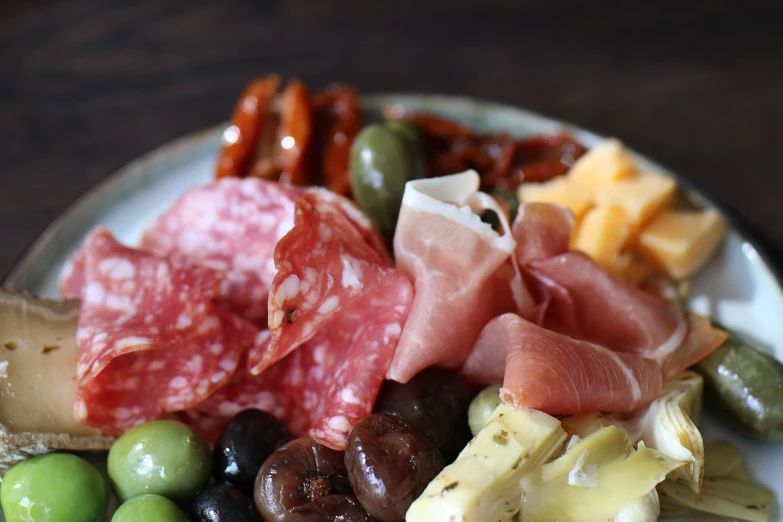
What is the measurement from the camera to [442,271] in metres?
1.34

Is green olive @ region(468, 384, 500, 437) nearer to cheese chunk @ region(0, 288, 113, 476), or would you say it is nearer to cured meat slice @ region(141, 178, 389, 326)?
cured meat slice @ region(141, 178, 389, 326)

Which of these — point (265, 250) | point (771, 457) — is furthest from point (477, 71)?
point (771, 457)

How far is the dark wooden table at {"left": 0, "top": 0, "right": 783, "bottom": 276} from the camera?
2.31 m

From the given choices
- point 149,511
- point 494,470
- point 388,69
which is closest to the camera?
point 494,470

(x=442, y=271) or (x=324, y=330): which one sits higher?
(x=442, y=271)

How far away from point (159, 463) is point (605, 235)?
1083mm

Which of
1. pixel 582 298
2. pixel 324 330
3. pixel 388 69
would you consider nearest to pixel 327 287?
pixel 324 330

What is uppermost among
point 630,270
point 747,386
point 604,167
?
point 604,167

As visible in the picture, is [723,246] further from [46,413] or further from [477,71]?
[46,413]

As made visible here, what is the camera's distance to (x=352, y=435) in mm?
1145

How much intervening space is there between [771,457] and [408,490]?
754 mm

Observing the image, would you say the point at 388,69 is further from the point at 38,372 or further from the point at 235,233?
the point at 38,372

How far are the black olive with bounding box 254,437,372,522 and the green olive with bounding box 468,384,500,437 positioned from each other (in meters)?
0.26

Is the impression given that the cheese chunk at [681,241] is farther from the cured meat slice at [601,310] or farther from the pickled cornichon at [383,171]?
the pickled cornichon at [383,171]
